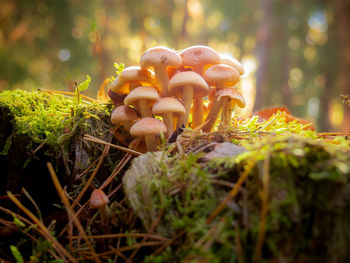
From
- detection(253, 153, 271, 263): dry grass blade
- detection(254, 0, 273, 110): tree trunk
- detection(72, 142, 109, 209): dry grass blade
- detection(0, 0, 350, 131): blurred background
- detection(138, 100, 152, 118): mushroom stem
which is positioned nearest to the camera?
detection(253, 153, 271, 263): dry grass blade

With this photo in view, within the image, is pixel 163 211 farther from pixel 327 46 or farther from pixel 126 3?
pixel 327 46

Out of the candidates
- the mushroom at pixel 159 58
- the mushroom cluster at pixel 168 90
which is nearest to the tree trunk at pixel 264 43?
the mushroom cluster at pixel 168 90

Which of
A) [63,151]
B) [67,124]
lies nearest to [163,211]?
[63,151]

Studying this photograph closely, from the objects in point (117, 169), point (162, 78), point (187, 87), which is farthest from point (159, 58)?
point (117, 169)

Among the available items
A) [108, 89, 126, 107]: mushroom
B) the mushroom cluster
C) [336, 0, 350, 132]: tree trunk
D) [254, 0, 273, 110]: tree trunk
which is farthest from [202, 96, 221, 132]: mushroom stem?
[254, 0, 273, 110]: tree trunk

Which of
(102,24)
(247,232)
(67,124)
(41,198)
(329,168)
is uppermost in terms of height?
(102,24)

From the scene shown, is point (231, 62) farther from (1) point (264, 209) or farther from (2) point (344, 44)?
(2) point (344, 44)

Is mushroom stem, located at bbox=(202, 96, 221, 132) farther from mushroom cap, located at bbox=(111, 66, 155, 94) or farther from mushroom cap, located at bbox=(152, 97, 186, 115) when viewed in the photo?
mushroom cap, located at bbox=(111, 66, 155, 94)
